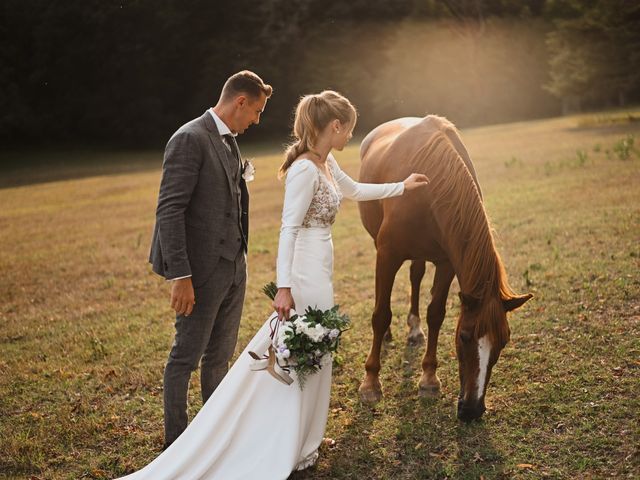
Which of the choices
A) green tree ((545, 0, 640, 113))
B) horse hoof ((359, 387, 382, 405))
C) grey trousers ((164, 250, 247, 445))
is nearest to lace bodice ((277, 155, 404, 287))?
grey trousers ((164, 250, 247, 445))

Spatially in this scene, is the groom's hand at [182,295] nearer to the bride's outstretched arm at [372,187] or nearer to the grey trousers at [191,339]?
the grey trousers at [191,339]

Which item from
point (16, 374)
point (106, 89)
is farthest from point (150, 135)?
point (16, 374)

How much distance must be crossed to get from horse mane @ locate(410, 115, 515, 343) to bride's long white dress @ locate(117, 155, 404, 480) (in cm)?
92

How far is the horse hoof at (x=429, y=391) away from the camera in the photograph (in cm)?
507

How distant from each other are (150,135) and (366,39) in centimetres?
1743

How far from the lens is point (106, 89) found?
137ft

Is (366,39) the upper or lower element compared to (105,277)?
upper

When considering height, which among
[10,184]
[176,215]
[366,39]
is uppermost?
[366,39]

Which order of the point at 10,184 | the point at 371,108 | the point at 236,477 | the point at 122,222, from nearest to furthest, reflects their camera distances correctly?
the point at 236,477
the point at 122,222
the point at 10,184
the point at 371,108

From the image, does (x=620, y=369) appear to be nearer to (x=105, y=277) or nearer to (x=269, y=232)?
(x=105, y=277)

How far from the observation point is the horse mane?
411 centimetres

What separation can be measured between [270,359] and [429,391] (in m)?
1.81

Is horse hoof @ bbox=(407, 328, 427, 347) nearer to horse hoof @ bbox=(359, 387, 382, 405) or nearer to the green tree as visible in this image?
horse hoof @ bbox=(359, 387, 382, 405)

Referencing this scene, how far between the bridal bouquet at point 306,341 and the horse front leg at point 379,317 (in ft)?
4.61
